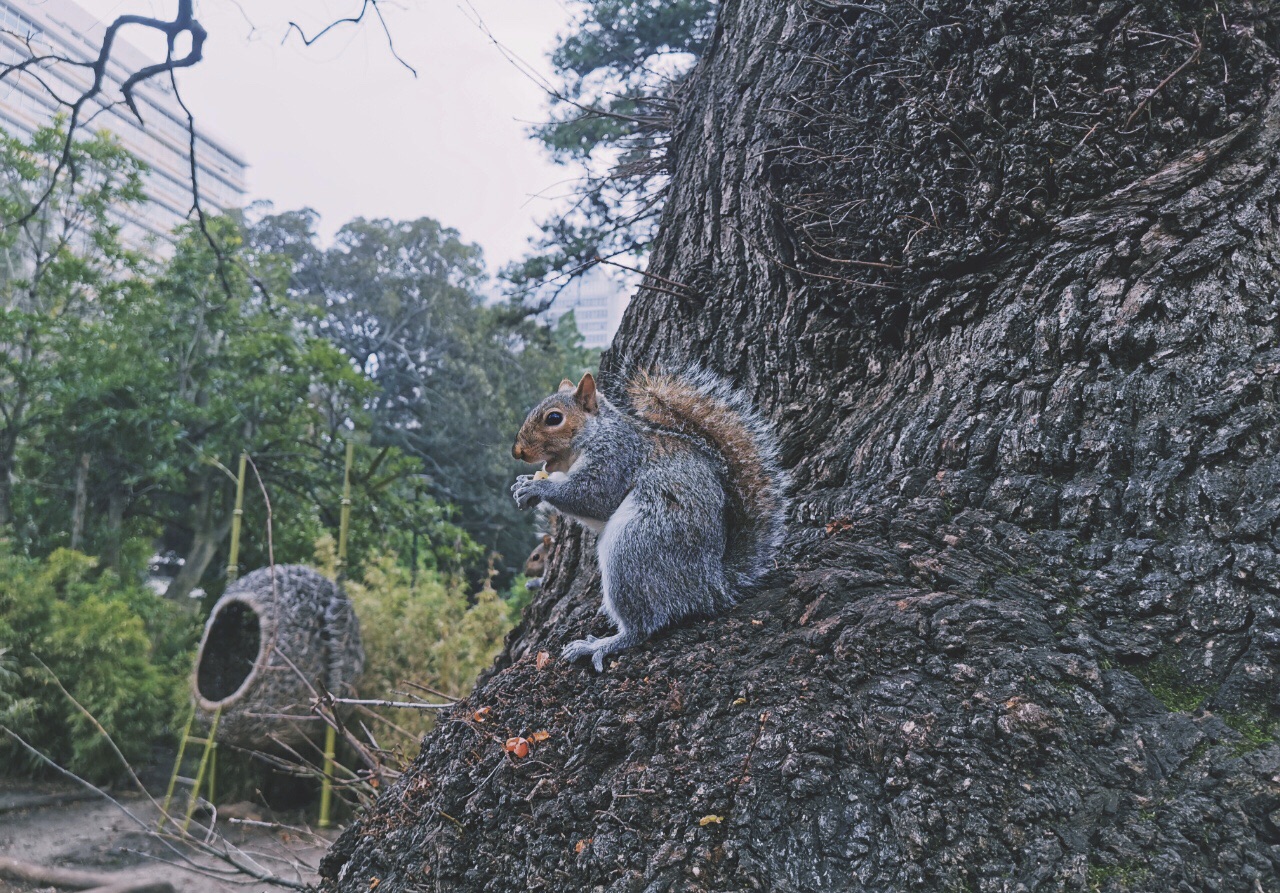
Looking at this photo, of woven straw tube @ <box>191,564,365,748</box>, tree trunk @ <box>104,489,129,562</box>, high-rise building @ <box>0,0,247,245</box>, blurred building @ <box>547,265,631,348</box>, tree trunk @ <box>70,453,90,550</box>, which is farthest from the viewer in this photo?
tree trunk @ <box>104,489,129,562</box>

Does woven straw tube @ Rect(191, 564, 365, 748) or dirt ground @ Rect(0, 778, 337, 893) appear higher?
woven straw tube @ Rect(191, 564, 365, 748)

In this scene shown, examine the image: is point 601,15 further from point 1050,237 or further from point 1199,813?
point 1199,813

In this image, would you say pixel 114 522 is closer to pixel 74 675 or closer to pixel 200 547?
pixel 200 547

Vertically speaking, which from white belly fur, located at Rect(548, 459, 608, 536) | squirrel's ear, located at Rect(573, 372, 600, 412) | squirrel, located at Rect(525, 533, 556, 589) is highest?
squirrel's ear, located at Rect(573, 372, 600, 412)

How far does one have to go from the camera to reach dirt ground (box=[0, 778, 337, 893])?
10.3 ft

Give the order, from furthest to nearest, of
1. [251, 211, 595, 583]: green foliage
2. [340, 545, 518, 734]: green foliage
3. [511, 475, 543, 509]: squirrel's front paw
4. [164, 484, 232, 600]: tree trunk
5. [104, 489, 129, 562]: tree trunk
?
1. [251, 211, 595, 583]: green foliage
2. [164, 484, 232, 600]: tree trunk
3. [104, 489, 129, 562]: tree trunk
4. [340, 545, 518, 734]: green foliage
5. [511, 475, 543, 509]: squirrel's front paw

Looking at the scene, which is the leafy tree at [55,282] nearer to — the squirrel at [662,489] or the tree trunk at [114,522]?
the tree trunk at [114,522]

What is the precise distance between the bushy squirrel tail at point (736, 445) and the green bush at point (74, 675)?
3.98 metres

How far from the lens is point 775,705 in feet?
2.65

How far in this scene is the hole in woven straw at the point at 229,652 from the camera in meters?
4.08

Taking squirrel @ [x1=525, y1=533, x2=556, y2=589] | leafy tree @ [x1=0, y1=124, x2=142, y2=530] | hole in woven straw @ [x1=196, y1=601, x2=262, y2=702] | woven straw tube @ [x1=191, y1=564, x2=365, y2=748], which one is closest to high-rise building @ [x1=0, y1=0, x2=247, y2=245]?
leafy tree @ [x1=0, y1=124, x2=142, y2=530]

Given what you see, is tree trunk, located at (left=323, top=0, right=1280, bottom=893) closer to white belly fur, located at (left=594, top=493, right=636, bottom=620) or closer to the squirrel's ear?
white belly fur, located at (left=594, top=493, right=636, bottom=620)

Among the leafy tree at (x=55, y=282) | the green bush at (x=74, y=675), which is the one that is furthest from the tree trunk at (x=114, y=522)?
the green bush at (x=74, y=675)

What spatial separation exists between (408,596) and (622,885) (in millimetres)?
3998
